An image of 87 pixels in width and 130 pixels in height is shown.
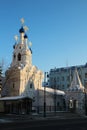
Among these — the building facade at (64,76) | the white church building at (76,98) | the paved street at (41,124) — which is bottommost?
the paved street at (41,124)

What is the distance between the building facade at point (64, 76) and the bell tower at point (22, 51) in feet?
105

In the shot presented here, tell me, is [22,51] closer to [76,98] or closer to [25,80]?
[25,80]

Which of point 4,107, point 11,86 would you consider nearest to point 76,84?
point 11,86

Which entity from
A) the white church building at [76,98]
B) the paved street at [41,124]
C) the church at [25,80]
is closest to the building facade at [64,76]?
the church at [25,80]

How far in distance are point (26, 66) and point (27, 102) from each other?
2189cm

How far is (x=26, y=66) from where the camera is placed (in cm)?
6619

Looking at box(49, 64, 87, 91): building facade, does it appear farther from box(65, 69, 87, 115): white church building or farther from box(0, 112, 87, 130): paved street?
box(0, 112, 87, 130): paved street

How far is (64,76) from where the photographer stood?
10406 centimetres

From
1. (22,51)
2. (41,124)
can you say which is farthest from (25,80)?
(41,124)

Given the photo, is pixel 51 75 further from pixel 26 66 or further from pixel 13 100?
pixel 13 100

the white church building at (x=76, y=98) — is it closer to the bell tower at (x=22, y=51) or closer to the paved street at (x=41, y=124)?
the bell tower at (x=22, y=51)

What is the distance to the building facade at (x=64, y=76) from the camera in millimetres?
99438

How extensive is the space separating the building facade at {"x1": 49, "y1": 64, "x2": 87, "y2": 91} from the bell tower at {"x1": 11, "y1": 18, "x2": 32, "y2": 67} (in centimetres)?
3199

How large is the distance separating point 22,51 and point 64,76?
38.6m
